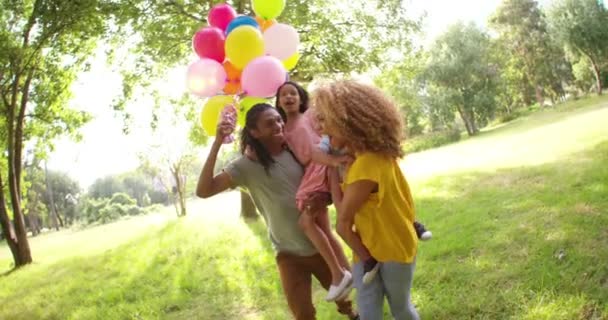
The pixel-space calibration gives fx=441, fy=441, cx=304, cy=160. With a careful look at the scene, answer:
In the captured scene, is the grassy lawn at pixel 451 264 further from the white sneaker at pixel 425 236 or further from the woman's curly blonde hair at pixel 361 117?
the woman's curly blonde hair at pixel 361 117

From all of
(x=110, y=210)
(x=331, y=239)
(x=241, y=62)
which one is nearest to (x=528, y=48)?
(x=110, y=210)

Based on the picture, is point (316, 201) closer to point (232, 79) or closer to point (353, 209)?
point (353, 209)

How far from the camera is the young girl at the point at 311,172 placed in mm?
2469

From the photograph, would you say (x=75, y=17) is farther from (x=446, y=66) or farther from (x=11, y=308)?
(x=446, y=66)

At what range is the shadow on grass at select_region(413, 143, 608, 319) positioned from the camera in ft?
10.4

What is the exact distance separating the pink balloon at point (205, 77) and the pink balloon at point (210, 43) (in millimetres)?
141

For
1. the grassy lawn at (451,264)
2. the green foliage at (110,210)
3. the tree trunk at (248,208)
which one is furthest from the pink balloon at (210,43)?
the green foliage at (110,210)

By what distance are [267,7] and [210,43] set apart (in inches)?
21.9

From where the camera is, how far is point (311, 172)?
8.43 feet

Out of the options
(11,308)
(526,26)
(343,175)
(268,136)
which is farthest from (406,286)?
(526,26)

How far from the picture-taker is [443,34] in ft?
92.9

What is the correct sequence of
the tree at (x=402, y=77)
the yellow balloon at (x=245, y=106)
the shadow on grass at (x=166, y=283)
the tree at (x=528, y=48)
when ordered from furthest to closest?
the tree at (x=528, y=48) < the tree at (x=402, y=77) < the shadow on grass at (x=166, y=283) < the yellow balloon at (x=245, y=106)

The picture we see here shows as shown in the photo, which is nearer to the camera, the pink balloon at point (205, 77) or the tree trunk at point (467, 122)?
the pink balloon at point (205, 77)

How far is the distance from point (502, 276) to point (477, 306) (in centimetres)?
52
